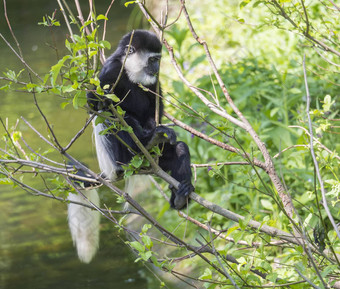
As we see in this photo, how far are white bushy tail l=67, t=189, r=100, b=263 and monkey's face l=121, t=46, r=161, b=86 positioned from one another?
718mm

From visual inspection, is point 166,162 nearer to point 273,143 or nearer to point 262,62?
point 273,143

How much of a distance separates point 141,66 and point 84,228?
3.31 feet

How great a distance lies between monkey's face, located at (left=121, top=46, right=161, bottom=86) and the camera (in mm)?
3102

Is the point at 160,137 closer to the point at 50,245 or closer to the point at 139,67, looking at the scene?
the point at 139,67

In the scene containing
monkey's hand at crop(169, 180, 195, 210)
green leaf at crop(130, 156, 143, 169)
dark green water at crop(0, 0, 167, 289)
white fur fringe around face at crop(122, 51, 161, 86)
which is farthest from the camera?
dark green water at crop(0, 0, 167, 289)

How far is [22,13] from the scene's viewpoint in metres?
9.45

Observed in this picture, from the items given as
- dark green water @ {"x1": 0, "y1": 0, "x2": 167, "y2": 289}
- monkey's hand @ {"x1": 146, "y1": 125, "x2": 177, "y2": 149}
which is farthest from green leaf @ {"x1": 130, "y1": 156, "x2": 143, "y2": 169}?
dark green water @ {"x1": 0, "y1": 0, "x2": 167, "y2": 289}

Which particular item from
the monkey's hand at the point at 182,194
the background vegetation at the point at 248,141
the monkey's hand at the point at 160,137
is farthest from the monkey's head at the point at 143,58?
the monkey's hand at the point at 182,194

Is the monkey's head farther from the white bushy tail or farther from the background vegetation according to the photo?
the white bushy tail

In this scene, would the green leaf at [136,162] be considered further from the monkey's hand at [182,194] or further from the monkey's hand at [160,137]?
the monkey's hand at [182,194]

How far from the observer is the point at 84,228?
313 cm

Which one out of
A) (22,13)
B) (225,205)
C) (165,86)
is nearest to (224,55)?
(165,86)

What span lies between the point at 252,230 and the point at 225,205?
2.11 meters

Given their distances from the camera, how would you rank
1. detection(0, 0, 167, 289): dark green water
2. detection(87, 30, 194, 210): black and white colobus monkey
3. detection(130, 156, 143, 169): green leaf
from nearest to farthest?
1. detection(130, 156, 143, 169): green leaf
2. detection(87, 30, 194, 210): black and white colobus monkey
3. detection(0, 0, 167, 289): dark green water
